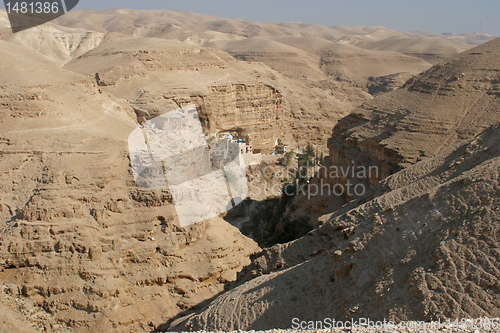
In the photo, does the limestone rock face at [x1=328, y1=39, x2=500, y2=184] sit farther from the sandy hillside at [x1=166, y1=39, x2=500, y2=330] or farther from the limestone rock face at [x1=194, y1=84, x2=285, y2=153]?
the limestone rock face at [x1=194, y1=84, x2=285, y2=153]

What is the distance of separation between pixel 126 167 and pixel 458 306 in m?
8.19

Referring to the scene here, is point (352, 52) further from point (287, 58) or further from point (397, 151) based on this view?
point (397, 151)

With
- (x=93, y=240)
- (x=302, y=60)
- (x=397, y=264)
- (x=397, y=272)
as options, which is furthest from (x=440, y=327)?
(x=302, y=60)

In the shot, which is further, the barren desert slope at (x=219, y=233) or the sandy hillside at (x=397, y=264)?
the barren desert slope at (x=219, y=233)

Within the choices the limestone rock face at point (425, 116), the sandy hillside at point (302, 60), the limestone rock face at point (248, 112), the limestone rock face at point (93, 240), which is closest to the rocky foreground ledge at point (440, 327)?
the limestone rock face at point (93, 240)

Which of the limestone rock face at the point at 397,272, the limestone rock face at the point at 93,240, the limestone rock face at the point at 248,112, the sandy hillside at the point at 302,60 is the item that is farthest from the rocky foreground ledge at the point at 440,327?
the limestone rock face at the point at 248,112

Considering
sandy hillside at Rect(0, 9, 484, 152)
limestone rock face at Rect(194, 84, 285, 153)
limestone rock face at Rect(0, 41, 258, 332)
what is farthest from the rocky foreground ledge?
limestone rock face at Rect(194, 84, 285, 153)

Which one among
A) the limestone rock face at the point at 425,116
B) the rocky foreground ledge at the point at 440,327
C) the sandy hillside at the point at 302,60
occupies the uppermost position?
the rocky foreground ledge at the point at 440,327

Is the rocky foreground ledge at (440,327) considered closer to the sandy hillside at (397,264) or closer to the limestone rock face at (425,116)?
the sandy hillside at (397,264)

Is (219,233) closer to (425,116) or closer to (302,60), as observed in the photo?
(425,116)

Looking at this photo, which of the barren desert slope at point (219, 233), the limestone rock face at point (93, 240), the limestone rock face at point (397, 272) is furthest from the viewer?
the limestone rock face at point (93, 240)

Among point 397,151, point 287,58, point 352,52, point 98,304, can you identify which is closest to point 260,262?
point 98,304

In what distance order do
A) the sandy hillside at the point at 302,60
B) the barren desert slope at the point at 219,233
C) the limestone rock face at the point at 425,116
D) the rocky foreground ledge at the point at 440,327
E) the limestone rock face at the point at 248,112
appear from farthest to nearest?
the sandy hillside at the point at 302,60 → the limestone rock face at the point at 248,112 → the limestone rock face at the point at 425,116 → the barren desert slope at the point at 219,233 → the rocky foreground ledge at the point at 440,327

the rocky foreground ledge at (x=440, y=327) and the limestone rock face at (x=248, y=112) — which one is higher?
the rocky foreground ledge at (x=440, y=327)
